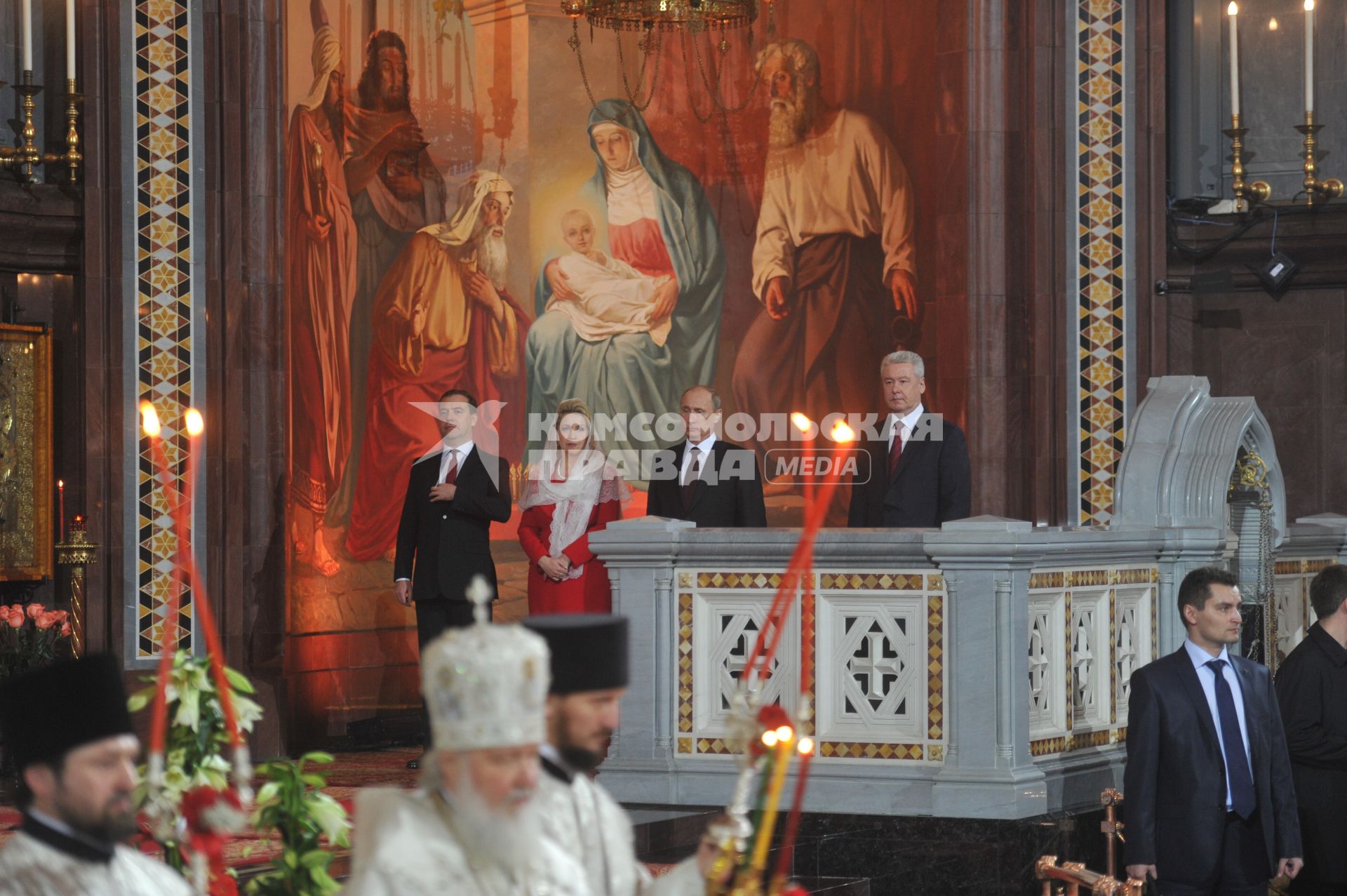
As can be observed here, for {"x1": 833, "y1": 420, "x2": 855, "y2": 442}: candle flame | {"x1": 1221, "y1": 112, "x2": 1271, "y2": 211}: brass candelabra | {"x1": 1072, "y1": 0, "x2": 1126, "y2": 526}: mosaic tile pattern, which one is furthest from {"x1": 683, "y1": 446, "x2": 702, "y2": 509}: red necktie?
{"x1": 833, "y1": 420, "x2": 855, "y2": 442}: candle flame

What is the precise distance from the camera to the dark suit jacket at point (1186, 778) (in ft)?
22.4

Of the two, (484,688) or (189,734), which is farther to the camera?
(189,734)

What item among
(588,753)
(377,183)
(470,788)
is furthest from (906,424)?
(470,788)

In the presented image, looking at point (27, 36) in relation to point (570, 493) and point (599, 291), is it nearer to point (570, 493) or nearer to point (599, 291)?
point (570, 493)

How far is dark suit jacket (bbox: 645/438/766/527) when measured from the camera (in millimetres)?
8719

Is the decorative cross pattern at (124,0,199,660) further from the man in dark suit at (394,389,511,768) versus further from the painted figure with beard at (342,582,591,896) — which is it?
the painted figure with beard at (342,582,591,896)

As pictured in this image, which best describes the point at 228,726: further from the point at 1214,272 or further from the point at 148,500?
the point at 1214,272

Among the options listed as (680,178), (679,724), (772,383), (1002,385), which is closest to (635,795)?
(679,724)

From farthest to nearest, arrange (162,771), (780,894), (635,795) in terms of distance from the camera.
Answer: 1. (635,795)
2. (162,771)
3. (780,894)

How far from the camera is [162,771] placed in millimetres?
4414

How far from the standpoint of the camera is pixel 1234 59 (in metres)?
10.8

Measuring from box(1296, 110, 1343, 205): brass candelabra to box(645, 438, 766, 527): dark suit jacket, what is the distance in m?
4.03

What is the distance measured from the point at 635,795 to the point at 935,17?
566 centimetres

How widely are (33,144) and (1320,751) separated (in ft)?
21.9
